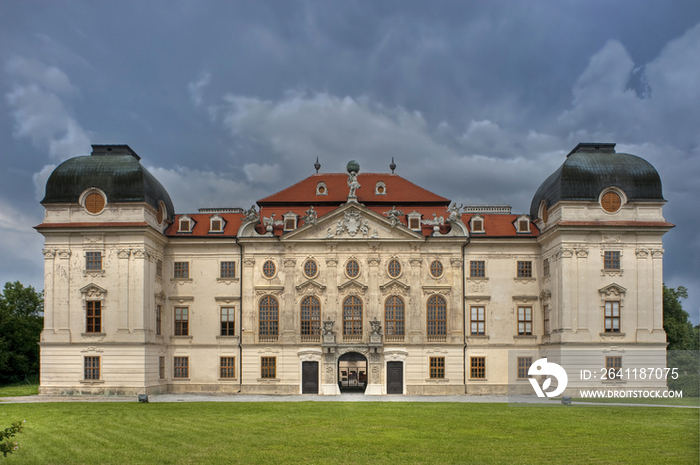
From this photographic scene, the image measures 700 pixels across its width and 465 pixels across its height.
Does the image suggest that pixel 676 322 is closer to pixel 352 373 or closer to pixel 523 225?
pixel 523 225

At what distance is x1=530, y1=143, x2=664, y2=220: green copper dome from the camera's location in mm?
48344

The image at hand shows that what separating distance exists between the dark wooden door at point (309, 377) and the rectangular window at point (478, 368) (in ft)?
37.3

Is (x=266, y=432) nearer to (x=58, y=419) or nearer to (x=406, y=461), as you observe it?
(x=406, y=461)

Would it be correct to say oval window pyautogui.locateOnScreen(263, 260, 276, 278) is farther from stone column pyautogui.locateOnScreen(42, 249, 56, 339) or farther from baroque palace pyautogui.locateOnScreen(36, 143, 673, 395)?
stone column pyautogui.locateOnScreen(42, 249, 56, 339)

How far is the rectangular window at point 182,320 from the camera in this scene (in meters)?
52.3

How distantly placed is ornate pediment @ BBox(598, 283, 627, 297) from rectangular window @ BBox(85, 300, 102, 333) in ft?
114

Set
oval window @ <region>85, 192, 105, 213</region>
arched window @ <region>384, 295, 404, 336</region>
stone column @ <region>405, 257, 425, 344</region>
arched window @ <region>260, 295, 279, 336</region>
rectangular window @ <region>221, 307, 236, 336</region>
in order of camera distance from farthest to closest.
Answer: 1. rectangular window @ <region>221, 307, 236, 336</region>
2. arched window @ <region>260, 295, 279, 336</region>
3. arched window @ <region>384, 295, 404, 336</region>
4. stone column @ <region>405, 257, 425, 344</region>
5. oval window @ <region>85, 192, 105, 213</region>

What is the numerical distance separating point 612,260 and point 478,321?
34.2 feet

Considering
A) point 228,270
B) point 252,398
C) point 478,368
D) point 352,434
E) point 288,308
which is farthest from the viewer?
point 228,270

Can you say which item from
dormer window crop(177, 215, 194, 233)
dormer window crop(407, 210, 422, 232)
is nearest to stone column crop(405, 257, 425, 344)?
dormer window crop(407, 210, 422, 232)

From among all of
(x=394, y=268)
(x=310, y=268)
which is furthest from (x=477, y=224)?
(x=310, y=268)

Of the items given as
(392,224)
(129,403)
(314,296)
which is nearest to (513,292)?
(392,224)

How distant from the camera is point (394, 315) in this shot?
51.5 meters

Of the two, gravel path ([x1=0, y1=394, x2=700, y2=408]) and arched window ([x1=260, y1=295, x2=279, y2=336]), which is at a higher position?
arched window ([x1=260, y1=295, x2=279, y2=336])
